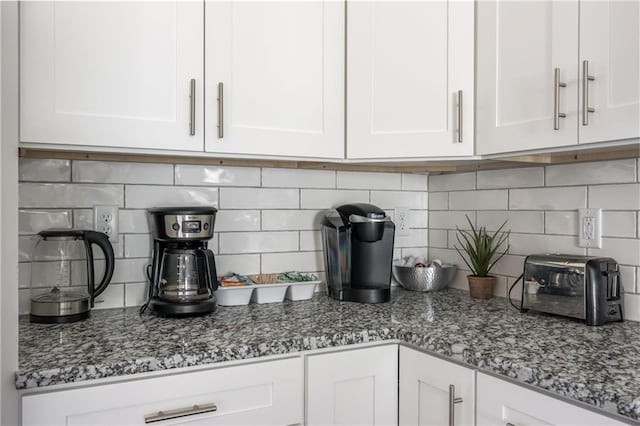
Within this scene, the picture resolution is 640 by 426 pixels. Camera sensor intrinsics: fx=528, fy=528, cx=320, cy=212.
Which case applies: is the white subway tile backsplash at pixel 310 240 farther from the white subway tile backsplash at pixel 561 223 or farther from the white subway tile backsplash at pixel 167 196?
the white subway tile backsplash at pixel 561 223

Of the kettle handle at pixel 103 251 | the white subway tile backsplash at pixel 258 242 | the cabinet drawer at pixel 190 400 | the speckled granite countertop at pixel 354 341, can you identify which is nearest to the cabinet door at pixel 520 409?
the speckled granite countertop at pixel 354 341

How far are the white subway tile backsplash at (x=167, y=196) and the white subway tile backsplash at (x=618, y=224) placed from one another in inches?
49.6

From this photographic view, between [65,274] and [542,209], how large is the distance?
5.10ft

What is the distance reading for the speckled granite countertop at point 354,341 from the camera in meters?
1.09

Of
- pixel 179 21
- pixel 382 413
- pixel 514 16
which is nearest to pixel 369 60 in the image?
pixel 514 16

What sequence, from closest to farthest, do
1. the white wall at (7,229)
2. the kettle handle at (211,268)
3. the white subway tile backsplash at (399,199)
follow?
the white wall at (7,229) < the kettle handle at (211,268) < the white subway tile backsplash at (399,199)

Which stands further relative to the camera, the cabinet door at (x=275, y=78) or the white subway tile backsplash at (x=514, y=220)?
the white subway tile backsplash at (x=514, y=220)

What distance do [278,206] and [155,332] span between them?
2.36 feet

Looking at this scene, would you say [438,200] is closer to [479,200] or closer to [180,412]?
[479,200]

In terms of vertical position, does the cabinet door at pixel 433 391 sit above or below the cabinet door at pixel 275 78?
below

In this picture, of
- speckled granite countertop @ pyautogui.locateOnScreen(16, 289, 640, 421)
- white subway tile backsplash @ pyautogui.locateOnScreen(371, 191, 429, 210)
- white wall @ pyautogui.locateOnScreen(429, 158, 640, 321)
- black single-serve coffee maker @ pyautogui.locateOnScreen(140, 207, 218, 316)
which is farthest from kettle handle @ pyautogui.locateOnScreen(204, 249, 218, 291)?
white wall @ pyautogui.locateOnScreen(429, 158, 640, 321)

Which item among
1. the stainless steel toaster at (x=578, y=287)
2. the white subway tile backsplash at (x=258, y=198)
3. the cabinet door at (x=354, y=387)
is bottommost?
the cabinet door at (x=354, y=387)

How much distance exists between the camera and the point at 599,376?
3.45ft

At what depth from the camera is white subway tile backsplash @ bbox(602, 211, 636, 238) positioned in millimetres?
1526
